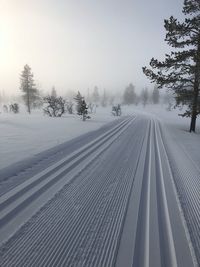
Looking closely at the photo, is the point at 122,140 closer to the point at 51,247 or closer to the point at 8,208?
the point at 8,208

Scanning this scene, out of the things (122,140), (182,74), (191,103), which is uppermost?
(182,74)

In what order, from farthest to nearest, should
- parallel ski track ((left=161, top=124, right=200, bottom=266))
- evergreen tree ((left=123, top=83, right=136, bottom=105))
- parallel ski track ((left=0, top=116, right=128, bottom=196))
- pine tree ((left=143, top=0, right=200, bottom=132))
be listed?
evergreen tree ((left=123, top=83, right=136, bottom=105))
pine tree ((left=143, top=0, right=200, bottom=132))
parallel ski track ((left=0, top=116, right=128, bottom=196))
parallel ski track ((left=161, top=124, right=200, bottom=266))

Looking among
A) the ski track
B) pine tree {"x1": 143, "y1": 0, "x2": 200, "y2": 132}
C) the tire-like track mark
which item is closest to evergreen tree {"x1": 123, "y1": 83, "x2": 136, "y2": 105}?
pine tree {"x1": 143, "y1": 0, "x2": 200, "y2": 132}

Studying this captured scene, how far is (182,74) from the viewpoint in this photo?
21.7m

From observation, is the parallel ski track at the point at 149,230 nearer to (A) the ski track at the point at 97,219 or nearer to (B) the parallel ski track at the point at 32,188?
(A) the ski track at the point at 97,219

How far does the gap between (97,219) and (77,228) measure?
21.8 inches

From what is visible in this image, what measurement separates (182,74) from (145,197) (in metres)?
17.3

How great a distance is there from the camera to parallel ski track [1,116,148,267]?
4199mm

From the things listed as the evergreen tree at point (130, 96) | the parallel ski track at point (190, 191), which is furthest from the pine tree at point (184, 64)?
the evergreen tree at point (130, 96)

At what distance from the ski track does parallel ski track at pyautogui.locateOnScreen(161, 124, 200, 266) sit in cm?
18

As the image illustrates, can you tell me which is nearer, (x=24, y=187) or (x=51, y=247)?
(x=51, y=247)

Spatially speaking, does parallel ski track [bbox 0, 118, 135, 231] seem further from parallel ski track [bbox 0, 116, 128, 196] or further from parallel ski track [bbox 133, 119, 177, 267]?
parallel ski track [bbox 133, 119, 177, 267]

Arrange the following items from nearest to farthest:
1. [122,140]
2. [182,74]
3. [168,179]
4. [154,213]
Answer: [154,213] → [168,179] → [122,140] → [182,74]

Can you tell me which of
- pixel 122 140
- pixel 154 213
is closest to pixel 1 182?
pixel 154 213
